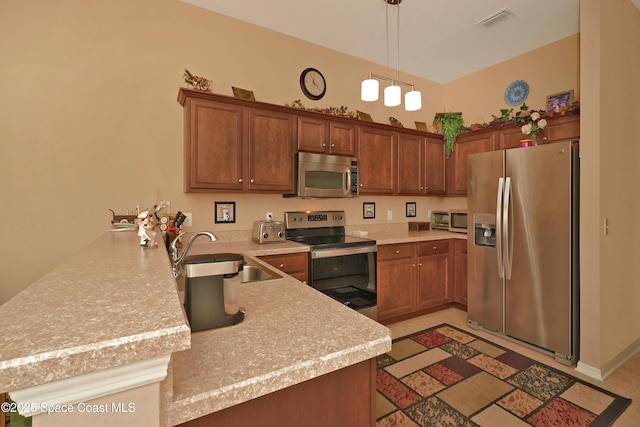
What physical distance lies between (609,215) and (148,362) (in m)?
3.11

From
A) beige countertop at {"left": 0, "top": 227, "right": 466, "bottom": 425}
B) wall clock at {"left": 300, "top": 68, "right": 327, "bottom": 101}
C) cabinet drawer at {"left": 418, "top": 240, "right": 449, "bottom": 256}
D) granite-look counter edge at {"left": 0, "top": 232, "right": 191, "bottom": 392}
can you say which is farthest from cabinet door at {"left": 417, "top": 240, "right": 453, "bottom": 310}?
granite-look counter edge at {"left": 0, "top": 232, "right": 191, "bottom": 392}

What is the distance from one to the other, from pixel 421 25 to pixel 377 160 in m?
1.36

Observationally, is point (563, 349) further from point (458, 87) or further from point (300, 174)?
point (458, 87)

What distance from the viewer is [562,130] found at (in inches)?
118

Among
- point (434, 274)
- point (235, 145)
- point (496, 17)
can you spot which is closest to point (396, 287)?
point (434, 274)

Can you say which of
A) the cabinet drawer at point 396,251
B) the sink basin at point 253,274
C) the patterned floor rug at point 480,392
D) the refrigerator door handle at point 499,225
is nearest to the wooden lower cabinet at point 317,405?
the sink basin at point 253,274

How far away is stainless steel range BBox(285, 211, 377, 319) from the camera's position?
274 cm

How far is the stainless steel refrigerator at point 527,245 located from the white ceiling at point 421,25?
130 cm

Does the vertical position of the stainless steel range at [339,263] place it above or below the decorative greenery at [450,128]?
below

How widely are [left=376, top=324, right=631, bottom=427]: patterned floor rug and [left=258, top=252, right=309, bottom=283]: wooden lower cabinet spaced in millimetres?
947

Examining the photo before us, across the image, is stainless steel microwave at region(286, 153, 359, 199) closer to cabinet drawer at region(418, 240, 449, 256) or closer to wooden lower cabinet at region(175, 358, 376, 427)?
cabinet drawer at region(418, 240, 449, 256)

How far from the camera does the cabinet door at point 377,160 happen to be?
133 inches

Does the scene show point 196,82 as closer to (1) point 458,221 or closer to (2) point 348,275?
(2) point 348,275

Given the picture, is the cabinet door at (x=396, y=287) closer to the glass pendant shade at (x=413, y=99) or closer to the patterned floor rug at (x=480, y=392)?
the patterned floor rug at (x=480, y=392)
